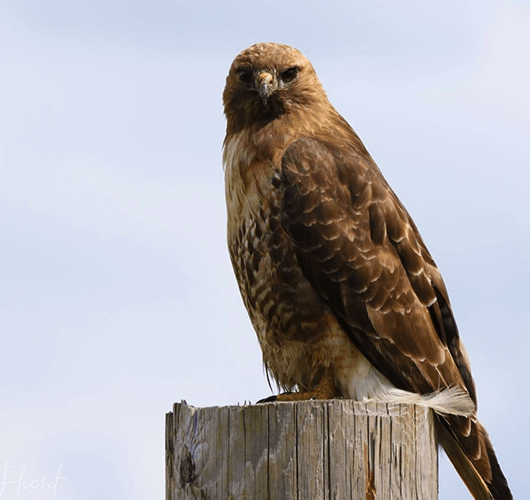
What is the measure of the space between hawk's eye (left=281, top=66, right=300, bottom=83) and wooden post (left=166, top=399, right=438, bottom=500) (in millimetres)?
2715

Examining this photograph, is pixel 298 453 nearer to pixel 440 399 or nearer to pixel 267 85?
pixel 440 399

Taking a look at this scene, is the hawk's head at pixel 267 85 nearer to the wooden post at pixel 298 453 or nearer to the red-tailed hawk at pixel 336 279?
the red-tailed hawk at pixel 336 279

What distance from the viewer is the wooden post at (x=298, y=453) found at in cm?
336

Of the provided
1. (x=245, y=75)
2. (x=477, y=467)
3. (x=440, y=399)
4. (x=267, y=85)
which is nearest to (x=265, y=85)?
(x=267, y=85)

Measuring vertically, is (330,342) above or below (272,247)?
below

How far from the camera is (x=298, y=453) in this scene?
11.0 ft

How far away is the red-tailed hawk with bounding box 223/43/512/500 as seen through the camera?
4.84 metres

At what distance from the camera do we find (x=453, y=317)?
5.30 metres

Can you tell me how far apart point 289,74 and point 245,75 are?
0.29m

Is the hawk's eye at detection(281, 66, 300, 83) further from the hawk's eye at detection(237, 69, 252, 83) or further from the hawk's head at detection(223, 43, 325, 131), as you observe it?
the hawk's eye at detection(237, 69, 252, 83)

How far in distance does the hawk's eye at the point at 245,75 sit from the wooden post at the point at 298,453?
2676 millimetres

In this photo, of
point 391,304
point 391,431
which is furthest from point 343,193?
point 391,431

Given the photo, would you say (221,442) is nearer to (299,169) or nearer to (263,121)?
(299,169)

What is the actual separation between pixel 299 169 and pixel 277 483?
226 centimetres
